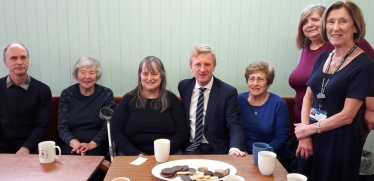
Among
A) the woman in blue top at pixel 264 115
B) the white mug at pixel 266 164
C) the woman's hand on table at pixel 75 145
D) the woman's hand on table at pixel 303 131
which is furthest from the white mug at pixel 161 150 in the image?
the woman's hand on table at pixel 75 145

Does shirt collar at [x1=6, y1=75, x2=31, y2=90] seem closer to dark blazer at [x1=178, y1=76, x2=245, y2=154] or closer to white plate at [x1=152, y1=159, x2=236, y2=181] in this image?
dark blazer at [x1=178, y1=76, x2=245, y2=154]

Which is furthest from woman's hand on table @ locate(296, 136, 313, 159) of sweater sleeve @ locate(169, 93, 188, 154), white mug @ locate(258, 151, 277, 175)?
sweater sleeve @ locate(169, 93, 188, 154)

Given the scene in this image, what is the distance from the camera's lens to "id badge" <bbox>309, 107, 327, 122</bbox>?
1.85m

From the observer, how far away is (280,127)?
7.88 ft

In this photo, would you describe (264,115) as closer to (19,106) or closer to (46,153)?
(46,153)

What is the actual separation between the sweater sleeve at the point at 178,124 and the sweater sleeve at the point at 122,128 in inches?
11.4

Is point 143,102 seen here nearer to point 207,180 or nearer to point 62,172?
point 62,172

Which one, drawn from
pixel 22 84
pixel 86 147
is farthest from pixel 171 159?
pixel 22 84

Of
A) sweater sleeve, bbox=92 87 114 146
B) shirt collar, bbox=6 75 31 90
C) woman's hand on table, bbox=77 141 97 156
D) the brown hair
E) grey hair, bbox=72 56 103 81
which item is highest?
the brown hair

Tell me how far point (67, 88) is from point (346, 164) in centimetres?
227

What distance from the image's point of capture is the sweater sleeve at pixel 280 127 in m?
2.38

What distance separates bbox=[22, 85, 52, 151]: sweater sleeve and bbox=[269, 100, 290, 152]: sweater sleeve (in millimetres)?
1866

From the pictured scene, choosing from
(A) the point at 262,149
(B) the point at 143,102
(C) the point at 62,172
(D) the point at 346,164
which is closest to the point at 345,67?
(D) the point at 346,164

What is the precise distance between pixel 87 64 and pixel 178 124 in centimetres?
99
